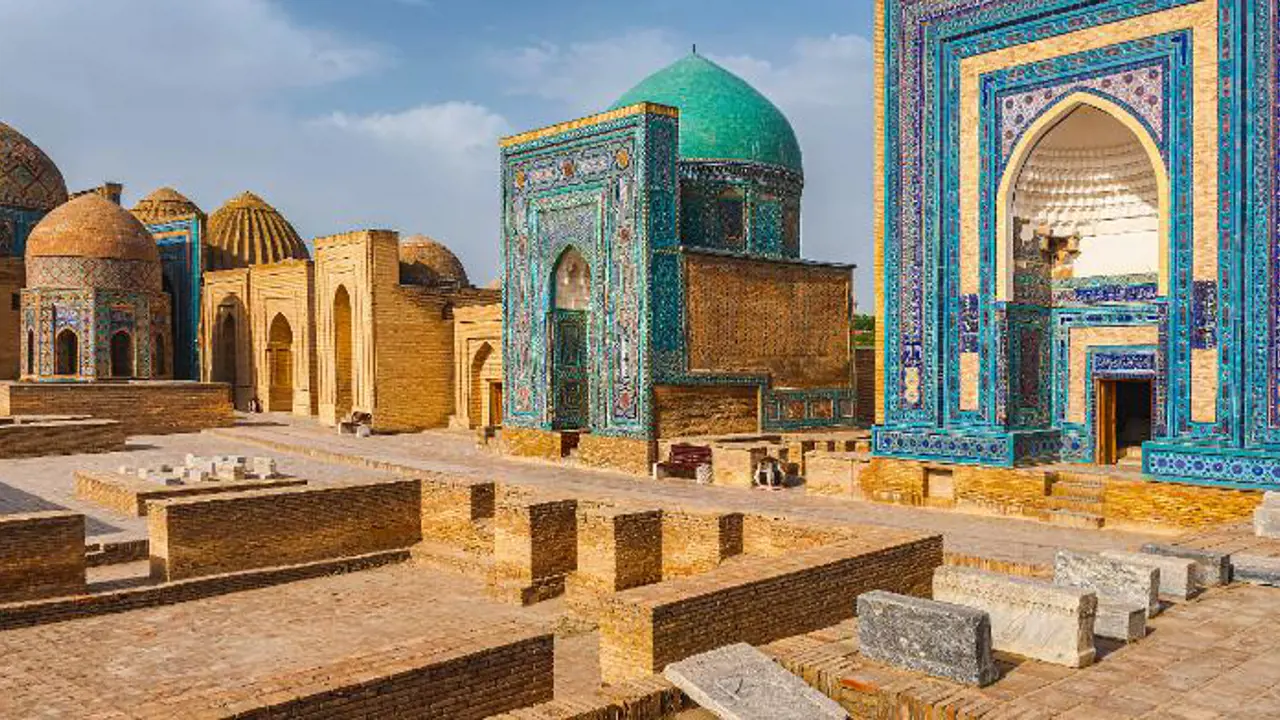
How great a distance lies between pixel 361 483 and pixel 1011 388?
8.28 m

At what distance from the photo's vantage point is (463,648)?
6207mm

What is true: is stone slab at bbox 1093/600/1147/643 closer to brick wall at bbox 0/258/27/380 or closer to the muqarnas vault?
the muqarnas vault

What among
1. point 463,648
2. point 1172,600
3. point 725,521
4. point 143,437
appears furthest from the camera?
point 143,437

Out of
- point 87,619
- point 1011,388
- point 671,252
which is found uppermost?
point 671,252

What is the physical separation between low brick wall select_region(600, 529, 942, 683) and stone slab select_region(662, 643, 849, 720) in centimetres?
124

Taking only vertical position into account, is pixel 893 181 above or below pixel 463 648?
above

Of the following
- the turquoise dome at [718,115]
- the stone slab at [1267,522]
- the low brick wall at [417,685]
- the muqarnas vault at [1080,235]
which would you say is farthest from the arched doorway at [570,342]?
the low brick wall at [417,685]

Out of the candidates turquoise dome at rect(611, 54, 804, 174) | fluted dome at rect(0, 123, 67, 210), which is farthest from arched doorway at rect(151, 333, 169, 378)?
turquoise dome at rect(611, 54, 804, 174)

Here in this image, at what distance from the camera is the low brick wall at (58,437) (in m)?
19.5

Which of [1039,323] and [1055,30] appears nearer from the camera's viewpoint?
[1055,30]

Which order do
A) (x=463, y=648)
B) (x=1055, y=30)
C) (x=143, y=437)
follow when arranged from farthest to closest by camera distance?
(x=143, y=437), (x=1055, y=30), (x=463, y=648)

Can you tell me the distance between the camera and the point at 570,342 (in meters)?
19.6

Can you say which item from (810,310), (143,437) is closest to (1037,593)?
(810,310)

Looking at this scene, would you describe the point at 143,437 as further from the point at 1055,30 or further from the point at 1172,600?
the point at 1172,600
